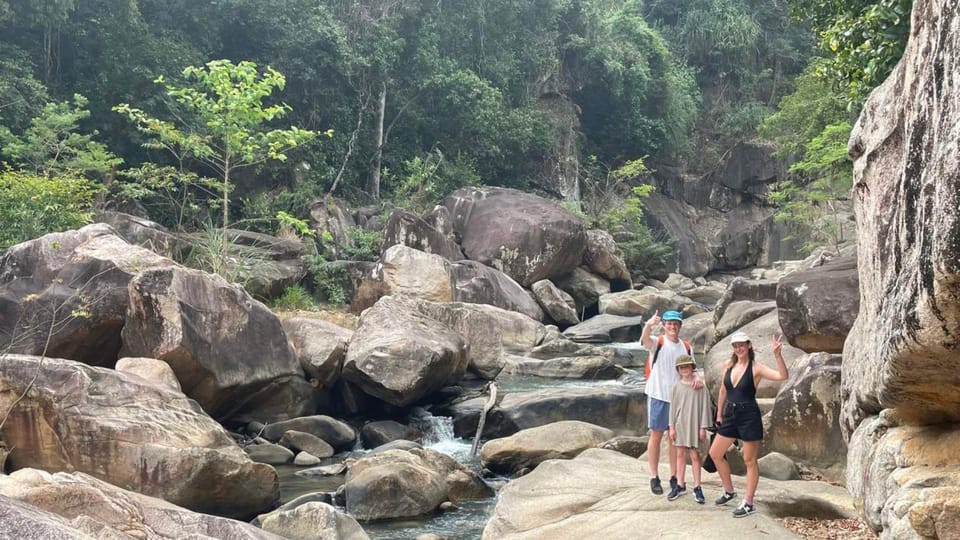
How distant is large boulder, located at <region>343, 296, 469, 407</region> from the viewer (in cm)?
1298

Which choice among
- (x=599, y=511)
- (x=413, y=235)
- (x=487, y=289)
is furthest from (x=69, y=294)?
(x=413, y=235)

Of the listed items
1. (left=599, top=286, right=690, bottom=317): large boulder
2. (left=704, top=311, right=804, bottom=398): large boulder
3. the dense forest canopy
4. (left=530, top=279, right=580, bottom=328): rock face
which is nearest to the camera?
(left=704, top=311, right=804, bottom=398): large boulder

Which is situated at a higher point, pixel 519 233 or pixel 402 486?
pixel 519 233

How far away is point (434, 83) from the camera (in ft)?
96.2

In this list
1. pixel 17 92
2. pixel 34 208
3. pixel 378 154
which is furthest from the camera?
pixel 378 154

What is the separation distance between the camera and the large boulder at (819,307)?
1028 centimetres

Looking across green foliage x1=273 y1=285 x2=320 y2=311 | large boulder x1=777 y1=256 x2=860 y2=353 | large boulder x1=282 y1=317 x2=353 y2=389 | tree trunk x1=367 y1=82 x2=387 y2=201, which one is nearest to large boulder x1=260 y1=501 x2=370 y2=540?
large boulder x1=282 y1=317 x2=353 y2=389

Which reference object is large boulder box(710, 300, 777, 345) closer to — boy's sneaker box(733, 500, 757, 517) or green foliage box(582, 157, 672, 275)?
boy's sneaker box(733, 500, 757, 517)

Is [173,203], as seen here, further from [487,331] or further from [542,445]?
[542,445]

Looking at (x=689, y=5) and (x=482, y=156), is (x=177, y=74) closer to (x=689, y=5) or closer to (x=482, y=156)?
(x=482, y=156)

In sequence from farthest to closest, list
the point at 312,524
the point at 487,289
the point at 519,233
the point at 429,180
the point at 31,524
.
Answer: the point at 429,180 < the point at 519,233 < the point at 487,289 < the point at 312,524 < the point at 31,524

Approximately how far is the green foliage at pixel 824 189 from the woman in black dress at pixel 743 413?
43.0 feet

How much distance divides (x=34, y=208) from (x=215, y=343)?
24.0 ft

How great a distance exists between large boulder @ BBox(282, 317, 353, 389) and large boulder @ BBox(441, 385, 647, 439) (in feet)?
9.02
